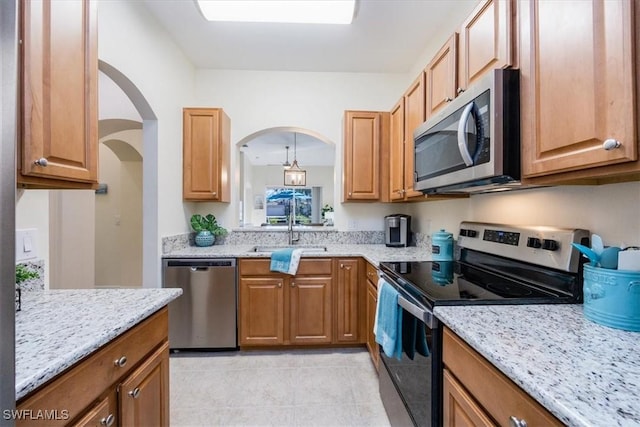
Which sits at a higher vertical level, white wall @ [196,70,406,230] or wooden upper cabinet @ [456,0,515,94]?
white wall @ [196,70,406,230]

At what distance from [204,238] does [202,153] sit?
2.67 ft

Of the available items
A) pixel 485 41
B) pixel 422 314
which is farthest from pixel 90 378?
pixel 485 41

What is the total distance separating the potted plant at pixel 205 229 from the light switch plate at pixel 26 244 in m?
1.58

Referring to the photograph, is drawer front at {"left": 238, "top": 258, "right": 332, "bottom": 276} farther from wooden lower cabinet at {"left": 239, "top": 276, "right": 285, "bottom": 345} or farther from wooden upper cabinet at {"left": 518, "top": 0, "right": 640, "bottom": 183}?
wooden upper cabinet at {"left": 518, "top": 0, "right": 640, "bottom": 183}

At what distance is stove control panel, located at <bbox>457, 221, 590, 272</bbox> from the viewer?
119 centimetres

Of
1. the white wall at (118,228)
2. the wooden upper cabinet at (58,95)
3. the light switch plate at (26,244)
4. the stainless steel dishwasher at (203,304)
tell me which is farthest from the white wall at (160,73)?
the white wall at (118,228)

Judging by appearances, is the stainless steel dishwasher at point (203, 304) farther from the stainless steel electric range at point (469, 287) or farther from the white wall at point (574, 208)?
the white wall at point (574, 208)

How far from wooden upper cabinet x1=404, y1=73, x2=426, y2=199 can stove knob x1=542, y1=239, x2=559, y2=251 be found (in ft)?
2.83

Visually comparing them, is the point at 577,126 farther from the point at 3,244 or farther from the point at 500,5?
the point at 3,244

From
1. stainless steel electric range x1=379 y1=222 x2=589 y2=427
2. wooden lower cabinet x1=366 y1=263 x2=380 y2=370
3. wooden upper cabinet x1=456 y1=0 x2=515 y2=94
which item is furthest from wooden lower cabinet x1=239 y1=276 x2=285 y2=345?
wooden upper cabinet x1=456 y1=0 x2=515 y2=94

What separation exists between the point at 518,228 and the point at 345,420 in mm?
1453

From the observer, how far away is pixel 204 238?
2920 millimetres

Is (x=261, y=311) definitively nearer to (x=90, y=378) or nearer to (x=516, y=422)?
(x=90, y=378)

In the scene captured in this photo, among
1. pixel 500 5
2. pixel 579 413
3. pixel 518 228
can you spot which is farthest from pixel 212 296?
pixel 500 5
